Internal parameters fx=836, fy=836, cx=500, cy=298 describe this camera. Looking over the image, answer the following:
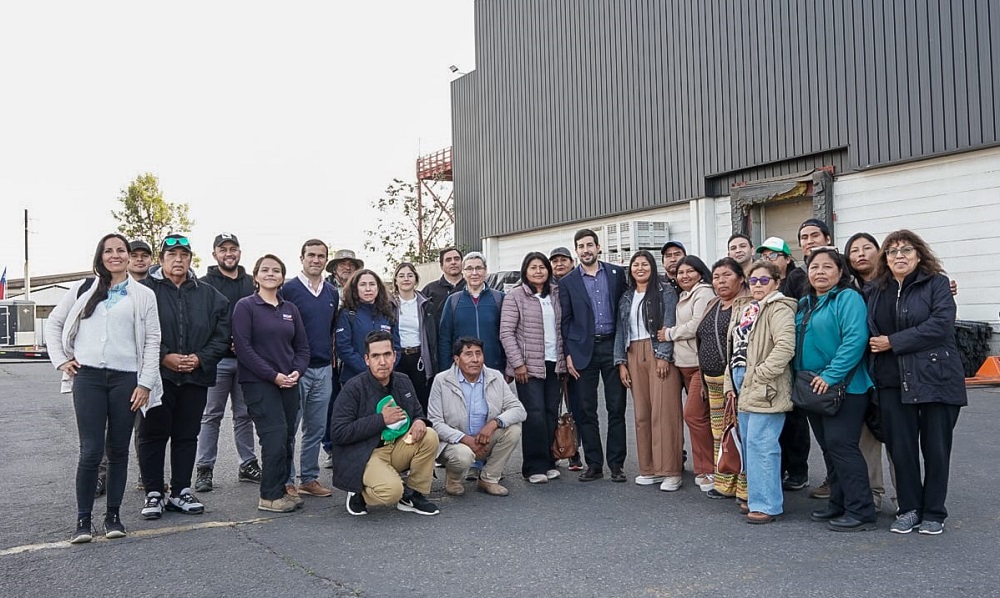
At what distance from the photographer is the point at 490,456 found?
6578mm

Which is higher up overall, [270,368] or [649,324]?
[649,324]

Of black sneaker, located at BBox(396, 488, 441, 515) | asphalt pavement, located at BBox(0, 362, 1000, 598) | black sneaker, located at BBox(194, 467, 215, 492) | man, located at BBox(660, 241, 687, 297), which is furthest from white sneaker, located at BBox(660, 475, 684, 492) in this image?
black sneaker, located at BBox(194, 467, 215, 492)

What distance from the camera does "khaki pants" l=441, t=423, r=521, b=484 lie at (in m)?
6.37

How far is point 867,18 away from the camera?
14.9 m

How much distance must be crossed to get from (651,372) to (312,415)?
275cm

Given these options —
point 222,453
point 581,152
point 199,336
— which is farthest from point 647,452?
point 581,152

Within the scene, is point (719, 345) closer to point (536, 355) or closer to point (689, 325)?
point (689, 325)

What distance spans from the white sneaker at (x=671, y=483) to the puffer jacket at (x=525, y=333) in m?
1.27

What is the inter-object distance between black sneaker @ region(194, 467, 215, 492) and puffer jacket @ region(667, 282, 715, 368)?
388 cm

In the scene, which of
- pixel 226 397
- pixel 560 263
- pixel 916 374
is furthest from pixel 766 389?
pixel 226 397

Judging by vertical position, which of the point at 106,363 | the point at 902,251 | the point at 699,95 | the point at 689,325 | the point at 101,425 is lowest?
the point at 101,425

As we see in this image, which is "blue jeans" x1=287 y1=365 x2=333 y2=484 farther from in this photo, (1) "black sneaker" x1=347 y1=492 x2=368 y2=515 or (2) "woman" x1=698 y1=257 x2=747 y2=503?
(2) "woman" x1=698 y1=257 x2=747 y2=503

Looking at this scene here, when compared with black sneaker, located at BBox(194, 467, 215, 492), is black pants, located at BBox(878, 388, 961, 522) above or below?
above

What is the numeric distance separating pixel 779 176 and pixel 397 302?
1216cm
